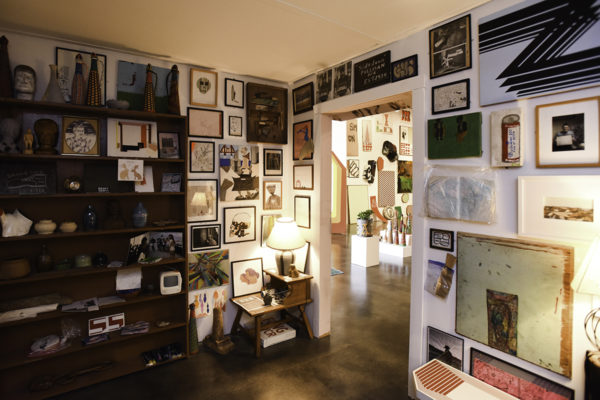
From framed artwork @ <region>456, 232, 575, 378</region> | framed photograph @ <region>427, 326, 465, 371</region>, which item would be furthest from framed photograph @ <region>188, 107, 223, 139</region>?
framed photograph @ <region>427, 326, 465, 371</region>

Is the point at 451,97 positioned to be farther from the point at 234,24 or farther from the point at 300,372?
the point at 300,372

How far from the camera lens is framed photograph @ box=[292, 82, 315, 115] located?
3594 millimetres

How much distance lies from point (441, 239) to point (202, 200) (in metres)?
2.29

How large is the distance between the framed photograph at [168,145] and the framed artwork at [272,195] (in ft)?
3.43

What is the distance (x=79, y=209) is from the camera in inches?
112

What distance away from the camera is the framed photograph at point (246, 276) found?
3607 mm

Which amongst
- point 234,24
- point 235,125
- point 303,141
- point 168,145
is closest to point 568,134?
point 234,24

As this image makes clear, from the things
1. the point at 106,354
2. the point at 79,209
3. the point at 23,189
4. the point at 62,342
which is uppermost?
the point at 23,189

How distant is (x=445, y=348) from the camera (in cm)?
236

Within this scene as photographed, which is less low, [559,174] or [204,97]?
[204,97]

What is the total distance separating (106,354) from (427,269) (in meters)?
2.89

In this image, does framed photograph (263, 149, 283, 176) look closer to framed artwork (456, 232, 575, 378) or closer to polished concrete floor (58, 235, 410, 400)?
polished concrete floor (58, 235, 410, 400)

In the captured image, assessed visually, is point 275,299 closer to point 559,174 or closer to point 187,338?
point 187,338

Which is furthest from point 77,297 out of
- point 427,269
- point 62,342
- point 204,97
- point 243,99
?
point 427,269
